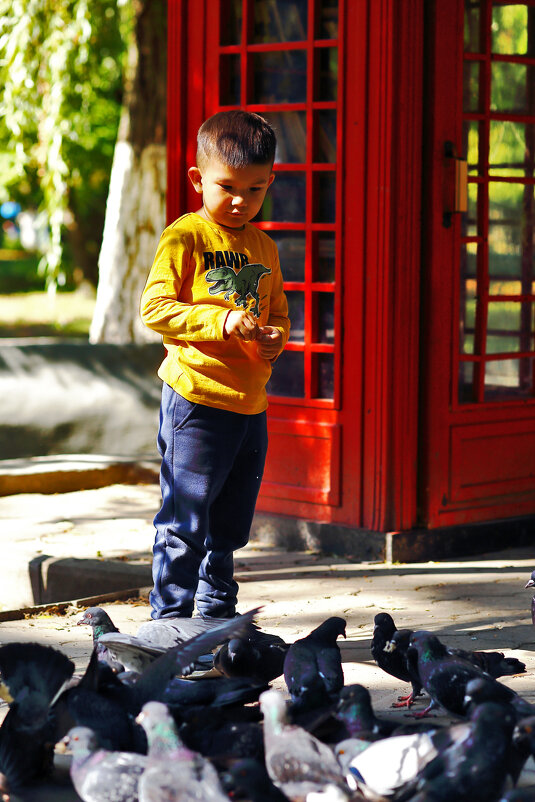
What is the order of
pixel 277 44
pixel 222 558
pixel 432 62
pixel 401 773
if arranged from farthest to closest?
pixel 277 44, pixel 432 62, pixel 222 558, pixel 401 773

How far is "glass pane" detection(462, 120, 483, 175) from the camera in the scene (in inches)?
230

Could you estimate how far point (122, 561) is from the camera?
5.64 m

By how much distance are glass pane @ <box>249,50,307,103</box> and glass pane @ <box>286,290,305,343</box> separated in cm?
100

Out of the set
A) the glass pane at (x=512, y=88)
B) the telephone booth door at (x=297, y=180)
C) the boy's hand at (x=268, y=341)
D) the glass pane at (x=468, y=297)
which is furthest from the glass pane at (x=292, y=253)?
the boy's hand at (x=268, y=341)

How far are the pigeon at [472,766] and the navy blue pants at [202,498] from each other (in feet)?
4.89

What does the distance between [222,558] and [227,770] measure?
146 cm

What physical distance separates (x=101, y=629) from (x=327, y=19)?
134 inches

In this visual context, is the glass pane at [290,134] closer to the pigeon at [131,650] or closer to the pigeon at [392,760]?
the pigeon at [131,650]

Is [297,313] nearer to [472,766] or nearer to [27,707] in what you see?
[27,707]

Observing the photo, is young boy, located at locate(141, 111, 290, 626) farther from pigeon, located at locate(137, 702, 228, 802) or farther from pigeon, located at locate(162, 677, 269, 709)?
pigeon, located at locate(137, 702, 228, 802)

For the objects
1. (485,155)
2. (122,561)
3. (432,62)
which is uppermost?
(432,62)

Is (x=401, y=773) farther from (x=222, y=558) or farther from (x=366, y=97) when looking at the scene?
(x=366, y=97)

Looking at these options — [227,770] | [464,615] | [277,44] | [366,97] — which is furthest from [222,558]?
[277,44]

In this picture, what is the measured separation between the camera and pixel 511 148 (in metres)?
6.04
